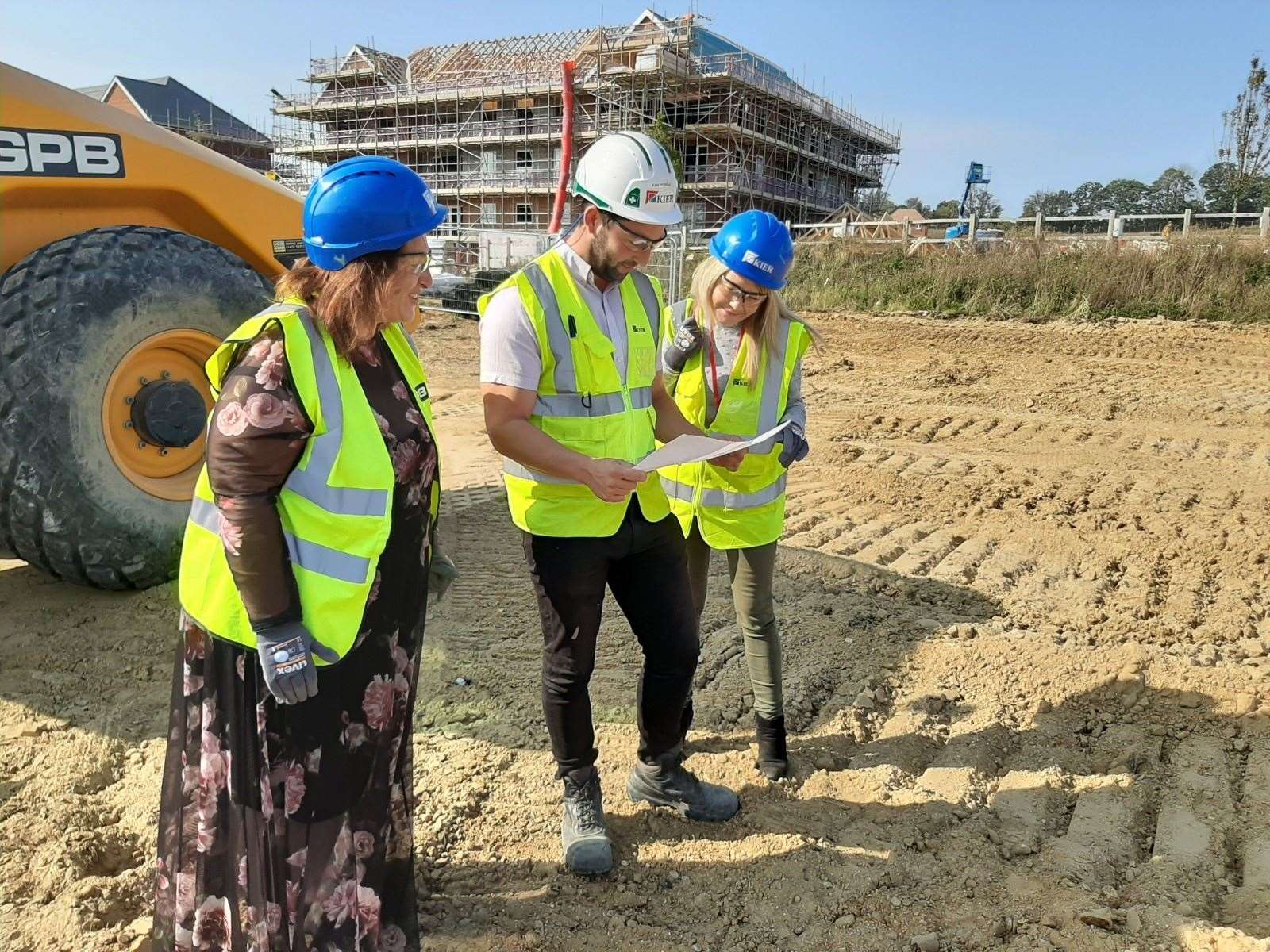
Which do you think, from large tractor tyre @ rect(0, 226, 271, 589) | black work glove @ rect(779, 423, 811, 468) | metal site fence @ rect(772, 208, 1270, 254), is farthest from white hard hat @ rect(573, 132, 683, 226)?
metal site fence @ rect(772, 208, 1270, 254)

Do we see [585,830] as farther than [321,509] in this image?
Yes

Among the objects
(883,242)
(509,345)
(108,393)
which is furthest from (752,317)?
(883,242)

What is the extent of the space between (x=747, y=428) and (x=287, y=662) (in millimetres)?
1892

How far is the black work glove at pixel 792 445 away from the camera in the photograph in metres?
3.28

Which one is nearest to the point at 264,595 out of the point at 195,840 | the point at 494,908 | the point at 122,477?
the point at 195,840

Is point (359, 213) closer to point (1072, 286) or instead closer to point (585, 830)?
point (585, 830)

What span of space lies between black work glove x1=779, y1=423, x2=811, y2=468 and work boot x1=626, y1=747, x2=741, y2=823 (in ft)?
3.52

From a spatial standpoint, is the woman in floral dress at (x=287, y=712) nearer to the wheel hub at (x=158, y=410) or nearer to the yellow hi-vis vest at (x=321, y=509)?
the yellow hi-vis vest at (x=321, y=509)

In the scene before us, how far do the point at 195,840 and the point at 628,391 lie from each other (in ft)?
5.27

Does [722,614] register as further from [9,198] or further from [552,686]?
[9,198]

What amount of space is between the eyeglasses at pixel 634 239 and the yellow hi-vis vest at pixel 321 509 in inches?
37.4

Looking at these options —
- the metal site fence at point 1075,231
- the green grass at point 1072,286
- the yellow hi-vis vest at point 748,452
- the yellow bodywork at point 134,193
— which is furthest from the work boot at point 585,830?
the metal site fence at point 1075,231

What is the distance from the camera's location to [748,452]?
3.25m

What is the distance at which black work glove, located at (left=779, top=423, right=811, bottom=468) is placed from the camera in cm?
328
